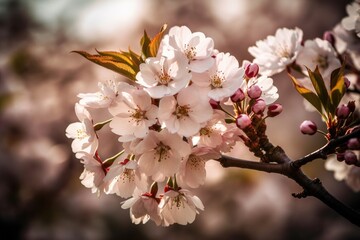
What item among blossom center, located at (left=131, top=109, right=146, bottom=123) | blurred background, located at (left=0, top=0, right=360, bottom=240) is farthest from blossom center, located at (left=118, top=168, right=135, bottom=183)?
blurred background, located at (left=0, top=0, right=360, bottom=240)

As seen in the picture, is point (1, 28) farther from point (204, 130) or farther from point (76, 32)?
point (204, 130)

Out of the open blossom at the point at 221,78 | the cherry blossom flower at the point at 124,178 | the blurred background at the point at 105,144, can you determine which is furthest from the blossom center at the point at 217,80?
the blurred background at the point at 105,144

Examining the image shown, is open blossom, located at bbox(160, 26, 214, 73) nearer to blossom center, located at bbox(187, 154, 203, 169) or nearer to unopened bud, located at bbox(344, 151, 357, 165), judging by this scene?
blossom center, located at bbox(187, 154, 203, 169)

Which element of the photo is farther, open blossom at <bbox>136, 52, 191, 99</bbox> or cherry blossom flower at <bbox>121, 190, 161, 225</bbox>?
cherry blossom flower at <bbox>121, 190, 161, 225</bbox>

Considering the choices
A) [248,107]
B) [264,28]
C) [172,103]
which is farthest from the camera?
[264,28]

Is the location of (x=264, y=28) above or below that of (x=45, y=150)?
above

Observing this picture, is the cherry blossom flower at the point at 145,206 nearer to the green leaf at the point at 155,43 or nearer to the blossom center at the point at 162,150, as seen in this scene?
the blossom center at the point at 162,150

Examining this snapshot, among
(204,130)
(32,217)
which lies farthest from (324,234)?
(204,130)
